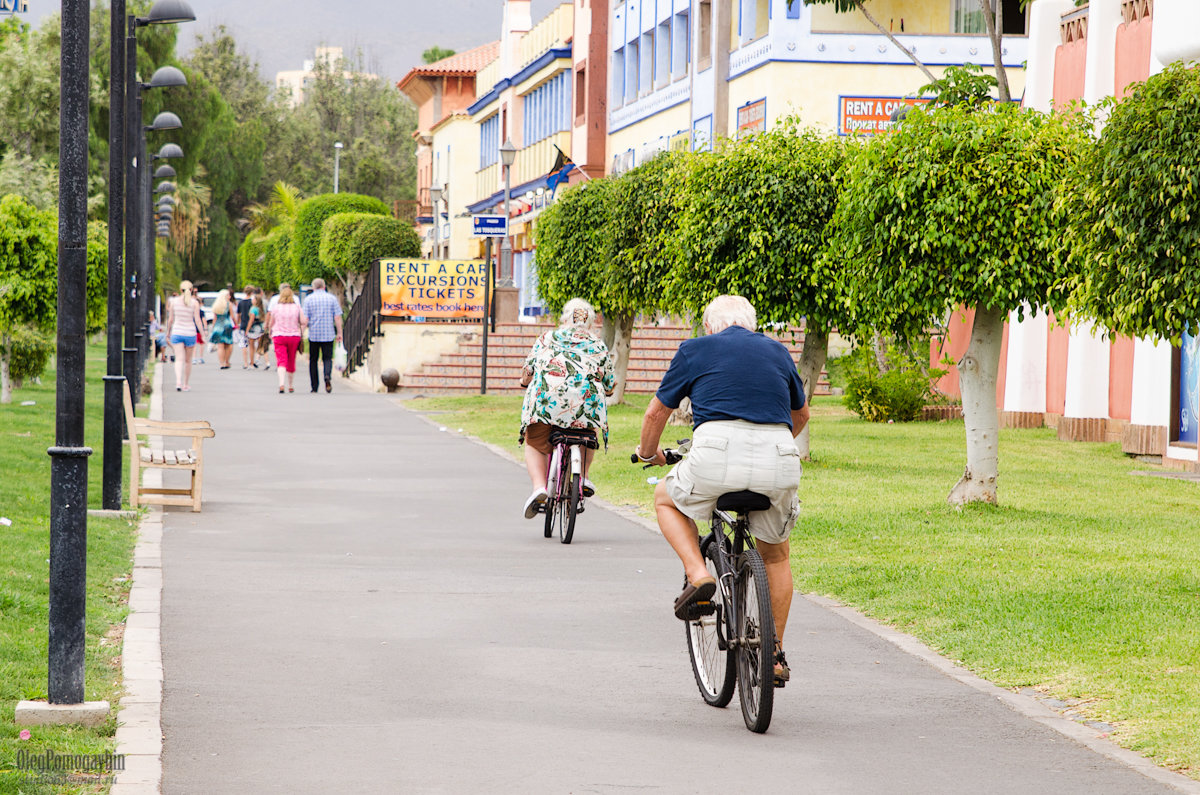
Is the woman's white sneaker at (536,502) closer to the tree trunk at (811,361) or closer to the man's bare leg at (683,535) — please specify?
the man's bare leg at (683,535)

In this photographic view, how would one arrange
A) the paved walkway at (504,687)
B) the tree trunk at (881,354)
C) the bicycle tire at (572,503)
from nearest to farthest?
the paved walkway at (504,687)
the bicycle tire at (572,503)
the tree trunk at (881,354)

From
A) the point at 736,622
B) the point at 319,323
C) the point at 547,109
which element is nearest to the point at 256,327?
the point at 319,323

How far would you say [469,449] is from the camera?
2002 centimetres

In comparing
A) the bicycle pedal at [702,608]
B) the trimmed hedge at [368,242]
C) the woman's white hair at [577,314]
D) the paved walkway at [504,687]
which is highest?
the trimmed hedge at [368,242]

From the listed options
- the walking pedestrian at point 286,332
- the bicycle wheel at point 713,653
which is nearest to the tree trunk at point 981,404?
the bicycle wheel at point 713,653

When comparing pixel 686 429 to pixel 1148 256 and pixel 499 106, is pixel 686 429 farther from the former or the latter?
pixel 499 106

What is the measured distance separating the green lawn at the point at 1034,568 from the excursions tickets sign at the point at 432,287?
12.7 meters

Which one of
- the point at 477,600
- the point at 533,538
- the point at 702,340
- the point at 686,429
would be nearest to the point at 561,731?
the point at 702,340

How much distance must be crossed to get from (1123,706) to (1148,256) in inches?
119

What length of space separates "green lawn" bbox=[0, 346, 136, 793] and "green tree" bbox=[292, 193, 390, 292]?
5679cm

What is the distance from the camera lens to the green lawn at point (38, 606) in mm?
5914

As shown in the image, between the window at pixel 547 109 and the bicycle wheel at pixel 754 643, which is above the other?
the window at pixel 547 109

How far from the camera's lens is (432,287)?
33125 mm

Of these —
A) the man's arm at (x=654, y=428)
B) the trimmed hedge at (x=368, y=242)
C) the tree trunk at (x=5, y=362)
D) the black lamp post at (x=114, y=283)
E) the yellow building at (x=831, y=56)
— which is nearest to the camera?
the man's arm at (x=654, y=428)
